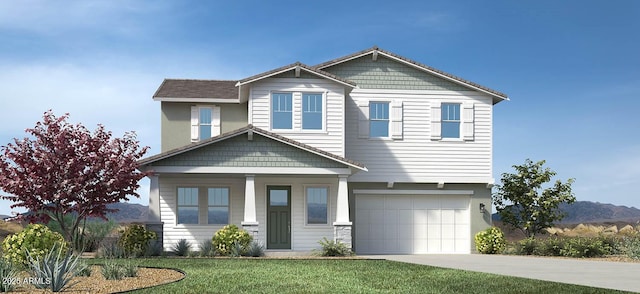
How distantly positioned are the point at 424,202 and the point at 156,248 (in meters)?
10.8

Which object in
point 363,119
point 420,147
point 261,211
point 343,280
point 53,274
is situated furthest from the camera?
point 420,147

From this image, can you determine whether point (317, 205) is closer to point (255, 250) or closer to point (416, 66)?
point (255, 250)

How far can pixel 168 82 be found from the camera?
106ft

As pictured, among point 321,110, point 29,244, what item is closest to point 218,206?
point 321,110

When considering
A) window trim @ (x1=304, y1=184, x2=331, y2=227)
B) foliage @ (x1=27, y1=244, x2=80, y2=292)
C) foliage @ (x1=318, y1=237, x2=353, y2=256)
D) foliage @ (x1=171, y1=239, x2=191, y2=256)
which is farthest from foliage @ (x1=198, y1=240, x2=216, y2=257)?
foliage @ (x1=27, y1=244, x2=80, y2=292)

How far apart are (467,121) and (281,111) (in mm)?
7538

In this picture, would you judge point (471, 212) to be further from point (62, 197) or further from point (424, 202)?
point (62, 197)

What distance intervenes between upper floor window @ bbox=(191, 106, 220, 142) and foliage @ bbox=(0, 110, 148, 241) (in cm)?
442

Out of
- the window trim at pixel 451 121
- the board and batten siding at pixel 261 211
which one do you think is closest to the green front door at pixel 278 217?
the board and batten siding at pixel 261 211

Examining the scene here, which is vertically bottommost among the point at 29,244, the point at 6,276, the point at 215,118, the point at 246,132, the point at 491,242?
the point at 491,242

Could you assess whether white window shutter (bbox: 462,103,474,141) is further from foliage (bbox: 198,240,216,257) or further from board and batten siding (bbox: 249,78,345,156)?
foliage (bbox: 198,240,216,257)

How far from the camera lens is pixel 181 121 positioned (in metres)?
30.2

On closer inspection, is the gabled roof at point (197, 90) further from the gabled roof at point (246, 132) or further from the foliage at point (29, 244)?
the foliage at point (29, 244)

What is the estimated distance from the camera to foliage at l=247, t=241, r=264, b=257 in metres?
24.6
